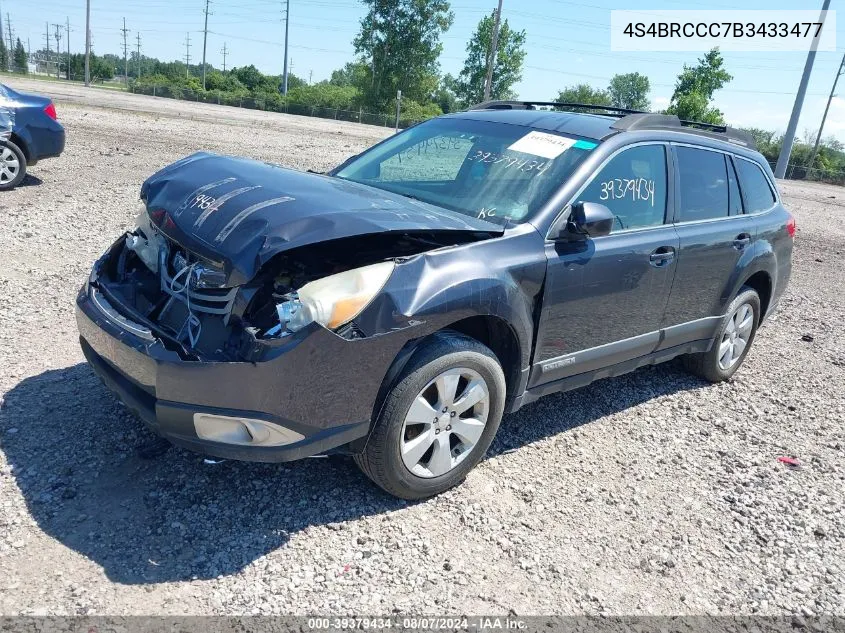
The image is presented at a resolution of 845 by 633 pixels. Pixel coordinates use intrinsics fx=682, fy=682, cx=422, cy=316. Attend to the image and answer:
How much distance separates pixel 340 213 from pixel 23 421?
83.2 inches

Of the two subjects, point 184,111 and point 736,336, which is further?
point 184,111

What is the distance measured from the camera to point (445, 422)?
10.7 feet

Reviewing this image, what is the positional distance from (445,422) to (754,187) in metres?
3.49

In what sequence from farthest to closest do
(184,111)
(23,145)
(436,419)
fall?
(184,111), (23,145), (436,419)

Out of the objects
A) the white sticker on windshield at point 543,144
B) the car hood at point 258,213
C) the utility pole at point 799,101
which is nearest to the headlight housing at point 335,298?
the car hood at point 258,213

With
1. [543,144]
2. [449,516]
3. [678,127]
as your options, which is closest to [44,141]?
[543,144]

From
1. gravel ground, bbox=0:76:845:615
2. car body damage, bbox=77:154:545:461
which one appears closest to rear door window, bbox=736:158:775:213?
gravel ground, bbox=0:76:845:615

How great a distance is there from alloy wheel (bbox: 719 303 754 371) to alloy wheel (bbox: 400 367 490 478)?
2717mm

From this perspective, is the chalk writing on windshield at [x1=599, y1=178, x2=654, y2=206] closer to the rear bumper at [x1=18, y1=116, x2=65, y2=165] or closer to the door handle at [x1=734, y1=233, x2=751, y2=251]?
the door handle at [x1=734, y1=233, x2=751, y2=251]

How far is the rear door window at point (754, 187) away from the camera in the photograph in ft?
16.8

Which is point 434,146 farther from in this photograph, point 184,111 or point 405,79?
point 405,79

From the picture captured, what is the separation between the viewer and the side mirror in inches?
138

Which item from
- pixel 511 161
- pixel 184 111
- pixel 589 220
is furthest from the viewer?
pixel 184 111

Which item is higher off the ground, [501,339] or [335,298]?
[335,298]
